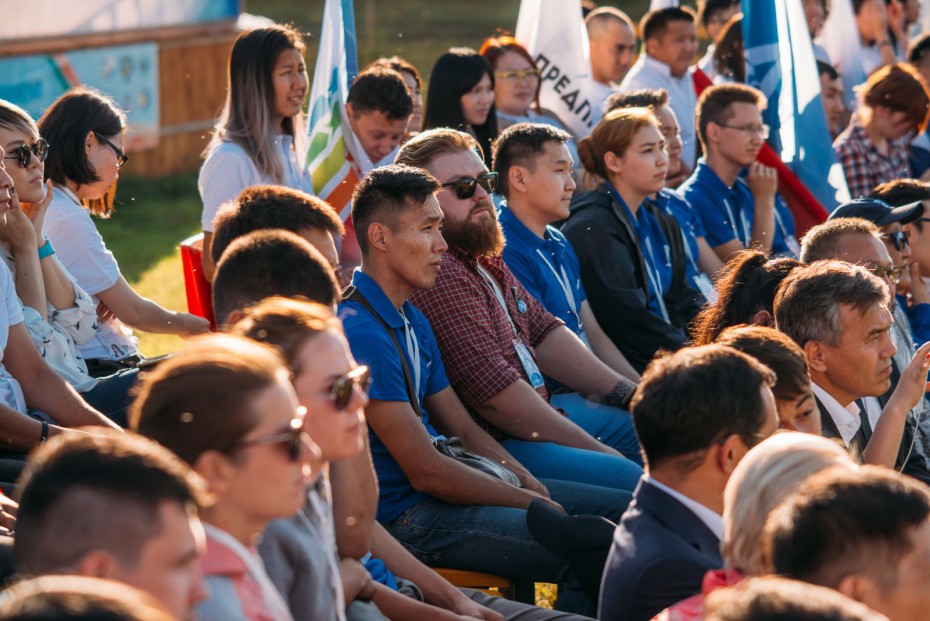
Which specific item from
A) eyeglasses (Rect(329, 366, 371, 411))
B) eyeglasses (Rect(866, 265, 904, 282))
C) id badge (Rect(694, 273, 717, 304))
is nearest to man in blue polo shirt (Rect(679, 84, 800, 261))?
id badge (Rect(694, 273, 717, 304))

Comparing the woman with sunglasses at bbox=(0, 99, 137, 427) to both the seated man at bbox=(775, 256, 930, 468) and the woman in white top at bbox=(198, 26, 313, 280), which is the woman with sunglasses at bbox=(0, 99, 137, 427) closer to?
the woman in white top at bbox=(198, 26, 313, 280)

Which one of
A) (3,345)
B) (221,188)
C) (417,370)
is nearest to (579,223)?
(221,188)

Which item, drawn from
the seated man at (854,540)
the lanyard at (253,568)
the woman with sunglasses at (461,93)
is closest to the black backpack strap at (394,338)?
the lanyard at (253,568)

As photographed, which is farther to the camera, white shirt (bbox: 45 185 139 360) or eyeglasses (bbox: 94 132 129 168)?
eyeglasses (bbox: 94 132 129 168)

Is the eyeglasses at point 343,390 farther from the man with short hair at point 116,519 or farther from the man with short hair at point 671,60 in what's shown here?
the man with short hair at point 671,60

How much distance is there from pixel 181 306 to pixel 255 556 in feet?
24.6

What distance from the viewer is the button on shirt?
629 centimetres

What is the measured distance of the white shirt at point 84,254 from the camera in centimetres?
499

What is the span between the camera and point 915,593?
2434mm

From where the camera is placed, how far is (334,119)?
21.9 feet

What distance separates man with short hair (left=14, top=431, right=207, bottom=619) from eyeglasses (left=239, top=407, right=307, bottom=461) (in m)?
0.38

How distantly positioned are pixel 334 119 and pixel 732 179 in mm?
2581

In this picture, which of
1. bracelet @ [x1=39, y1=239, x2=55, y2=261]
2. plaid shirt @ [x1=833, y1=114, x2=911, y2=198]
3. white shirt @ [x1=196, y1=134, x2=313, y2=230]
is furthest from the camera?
plaid shirt @ [x1=833, y1=114, x2=911, y2=198]

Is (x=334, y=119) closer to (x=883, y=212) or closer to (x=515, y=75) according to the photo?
(x=515, y=75)
